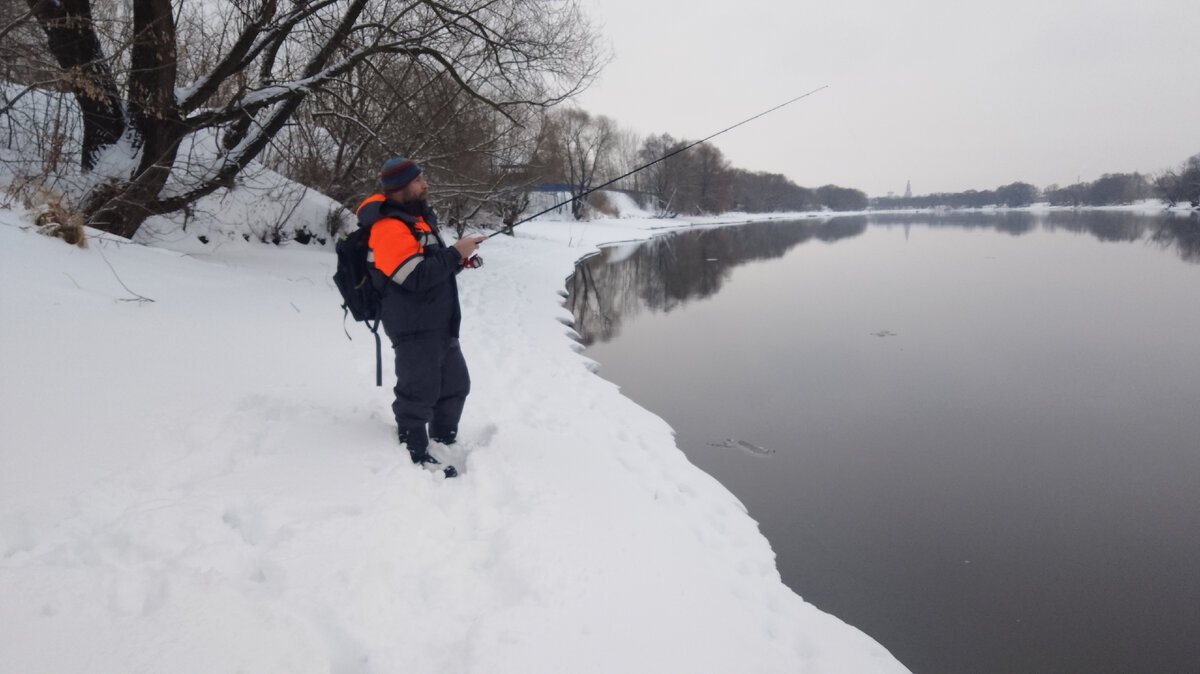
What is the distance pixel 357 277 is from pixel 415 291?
405mm

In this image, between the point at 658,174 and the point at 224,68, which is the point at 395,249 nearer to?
the point at 224,68

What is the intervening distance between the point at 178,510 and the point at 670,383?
5.90m

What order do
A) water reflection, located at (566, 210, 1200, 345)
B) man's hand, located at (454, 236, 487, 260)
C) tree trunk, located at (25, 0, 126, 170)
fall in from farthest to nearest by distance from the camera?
water reflection, located at (566, 210, 1200, 345)
tree trunk, located at (25, 0, 126, 170)
man's hand, located at (454, 236, 487, 260)

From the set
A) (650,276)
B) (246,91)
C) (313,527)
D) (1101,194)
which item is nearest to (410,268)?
(313,527)

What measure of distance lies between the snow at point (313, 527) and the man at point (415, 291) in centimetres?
37

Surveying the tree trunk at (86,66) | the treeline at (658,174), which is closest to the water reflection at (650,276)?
the tree trunk at (86,66)

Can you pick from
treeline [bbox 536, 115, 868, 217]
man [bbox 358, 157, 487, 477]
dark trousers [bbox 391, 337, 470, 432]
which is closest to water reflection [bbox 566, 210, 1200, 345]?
dark trousers [bbox 391, 337, 470, 432]

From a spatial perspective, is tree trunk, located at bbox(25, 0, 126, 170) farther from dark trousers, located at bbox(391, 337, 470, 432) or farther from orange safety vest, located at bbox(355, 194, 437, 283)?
dark trousers, located at bbox(391, 337, 470, 432)

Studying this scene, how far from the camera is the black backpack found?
3.30 metres

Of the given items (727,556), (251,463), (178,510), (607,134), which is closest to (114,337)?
(251,463)

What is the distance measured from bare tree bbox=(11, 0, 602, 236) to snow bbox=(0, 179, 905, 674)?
8.45 ft

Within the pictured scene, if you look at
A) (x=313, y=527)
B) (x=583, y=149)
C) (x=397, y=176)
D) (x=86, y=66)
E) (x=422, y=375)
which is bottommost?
(x=313, y=527)

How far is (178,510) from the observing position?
2.54 metres

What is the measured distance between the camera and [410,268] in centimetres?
309
